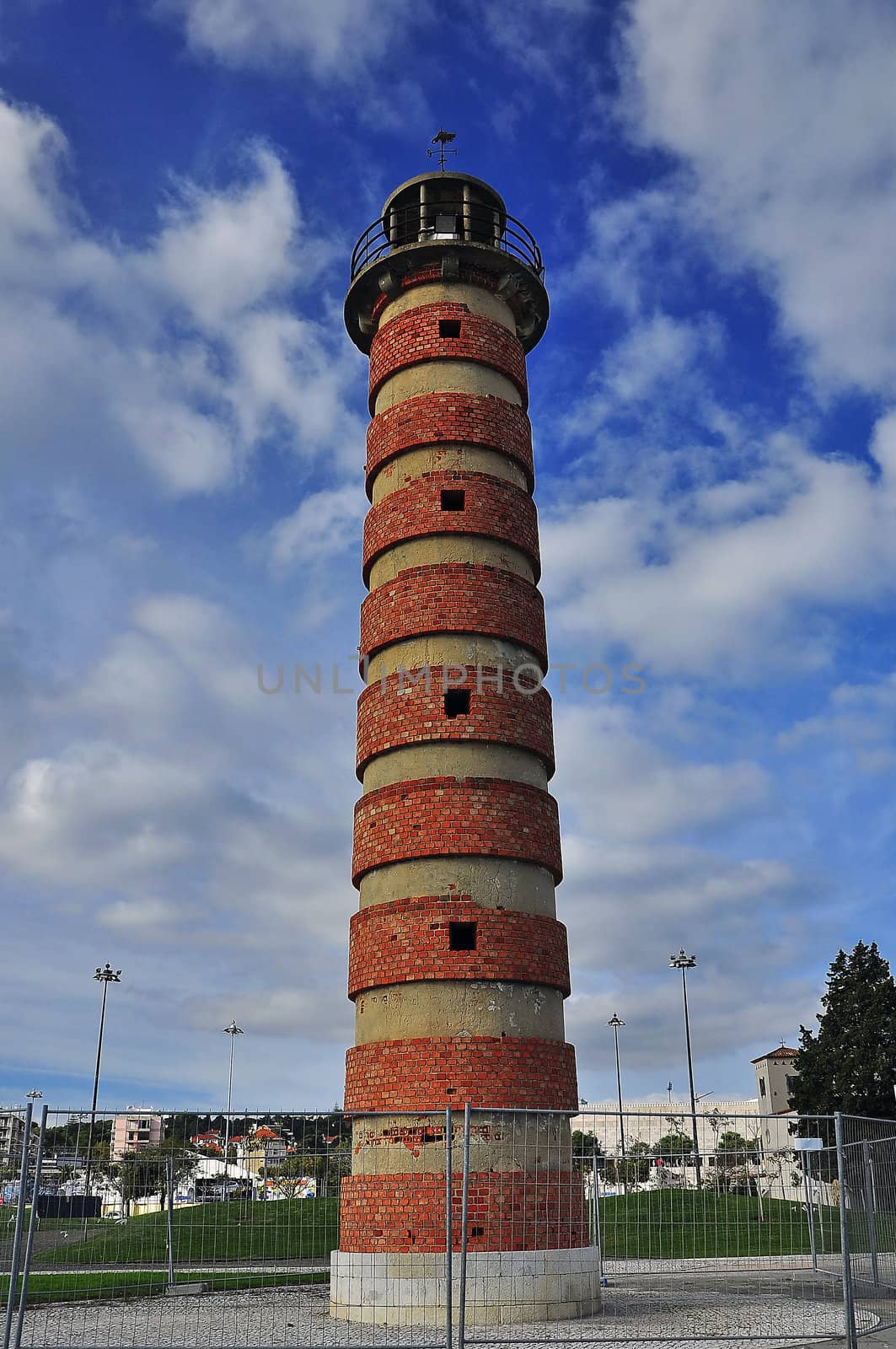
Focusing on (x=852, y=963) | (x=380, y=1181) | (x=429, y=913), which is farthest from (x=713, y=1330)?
(x=852, y=963)

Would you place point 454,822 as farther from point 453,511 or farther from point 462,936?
point 453,511

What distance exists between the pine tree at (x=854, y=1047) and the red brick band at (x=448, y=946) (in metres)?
40.7

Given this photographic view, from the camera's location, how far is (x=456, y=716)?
18.2m

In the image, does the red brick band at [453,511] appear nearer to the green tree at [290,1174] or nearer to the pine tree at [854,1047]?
the green tree at [290,1174]

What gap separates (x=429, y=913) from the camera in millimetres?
16906

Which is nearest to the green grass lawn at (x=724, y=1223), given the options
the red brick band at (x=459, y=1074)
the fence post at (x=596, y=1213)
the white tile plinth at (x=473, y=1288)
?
the fence post at (x=596, y=1213)

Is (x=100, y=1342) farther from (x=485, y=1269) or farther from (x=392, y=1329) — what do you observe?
(x=485, y=1269)

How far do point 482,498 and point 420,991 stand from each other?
833 centimetres

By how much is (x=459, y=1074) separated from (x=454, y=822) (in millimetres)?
3653

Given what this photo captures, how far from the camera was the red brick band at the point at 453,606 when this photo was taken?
1870 cm

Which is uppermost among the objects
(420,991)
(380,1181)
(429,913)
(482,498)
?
(482,498)

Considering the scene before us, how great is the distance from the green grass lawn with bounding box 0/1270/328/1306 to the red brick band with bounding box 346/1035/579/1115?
3.24 m

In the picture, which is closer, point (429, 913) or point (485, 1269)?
point (485, 1269)

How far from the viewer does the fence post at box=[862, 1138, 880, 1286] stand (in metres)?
13.4
